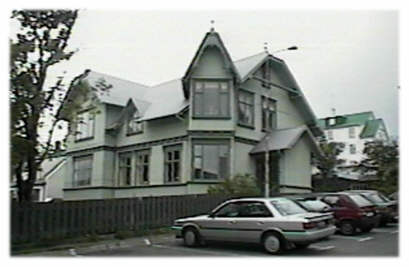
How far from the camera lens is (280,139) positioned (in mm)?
22703

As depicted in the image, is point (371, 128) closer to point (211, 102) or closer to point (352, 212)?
point (352, 212)

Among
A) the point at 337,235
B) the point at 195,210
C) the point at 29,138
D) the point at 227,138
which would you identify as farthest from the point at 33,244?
the point at 227,138

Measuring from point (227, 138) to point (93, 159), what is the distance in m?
7.88

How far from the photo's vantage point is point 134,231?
15156 millimetres

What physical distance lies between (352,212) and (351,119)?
6953 mm

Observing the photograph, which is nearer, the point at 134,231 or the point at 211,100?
the point at 134,231

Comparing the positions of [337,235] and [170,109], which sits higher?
[170,109]

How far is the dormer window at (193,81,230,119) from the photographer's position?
2145 centimetres

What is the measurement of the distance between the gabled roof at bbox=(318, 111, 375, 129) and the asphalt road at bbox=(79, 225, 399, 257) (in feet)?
16.9

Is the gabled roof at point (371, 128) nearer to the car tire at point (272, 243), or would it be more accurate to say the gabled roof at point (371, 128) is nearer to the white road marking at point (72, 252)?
the car tire at point (272, 243)

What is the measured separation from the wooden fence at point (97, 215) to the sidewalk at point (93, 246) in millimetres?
674

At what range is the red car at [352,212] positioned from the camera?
14312mm

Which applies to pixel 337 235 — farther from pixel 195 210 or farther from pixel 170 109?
pixel 170 109

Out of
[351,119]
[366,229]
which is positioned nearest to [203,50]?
[351,119]
